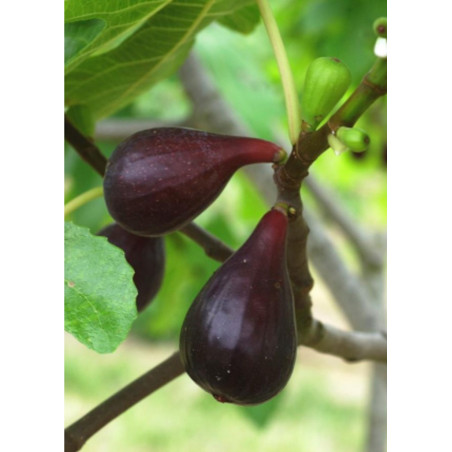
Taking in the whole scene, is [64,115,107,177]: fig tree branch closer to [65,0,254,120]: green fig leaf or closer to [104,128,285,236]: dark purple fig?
[65,0,254,120]: green fig leaf

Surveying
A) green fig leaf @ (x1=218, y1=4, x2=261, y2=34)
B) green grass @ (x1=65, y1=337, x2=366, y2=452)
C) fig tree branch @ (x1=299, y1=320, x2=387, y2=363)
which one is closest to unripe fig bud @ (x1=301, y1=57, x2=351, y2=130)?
fig tree branch @ (x1=299, y1=320, x2=387, y2=363)

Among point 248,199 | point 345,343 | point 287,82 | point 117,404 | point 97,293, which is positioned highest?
point 287,82

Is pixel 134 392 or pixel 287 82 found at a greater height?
pixel 287 82

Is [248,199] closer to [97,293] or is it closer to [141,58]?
[141,58]

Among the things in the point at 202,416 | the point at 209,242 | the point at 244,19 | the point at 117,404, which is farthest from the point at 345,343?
the point at 202,416

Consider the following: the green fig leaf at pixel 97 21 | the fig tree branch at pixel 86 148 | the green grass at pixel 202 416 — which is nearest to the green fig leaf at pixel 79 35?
the green fig leaf at pixel 97 21
